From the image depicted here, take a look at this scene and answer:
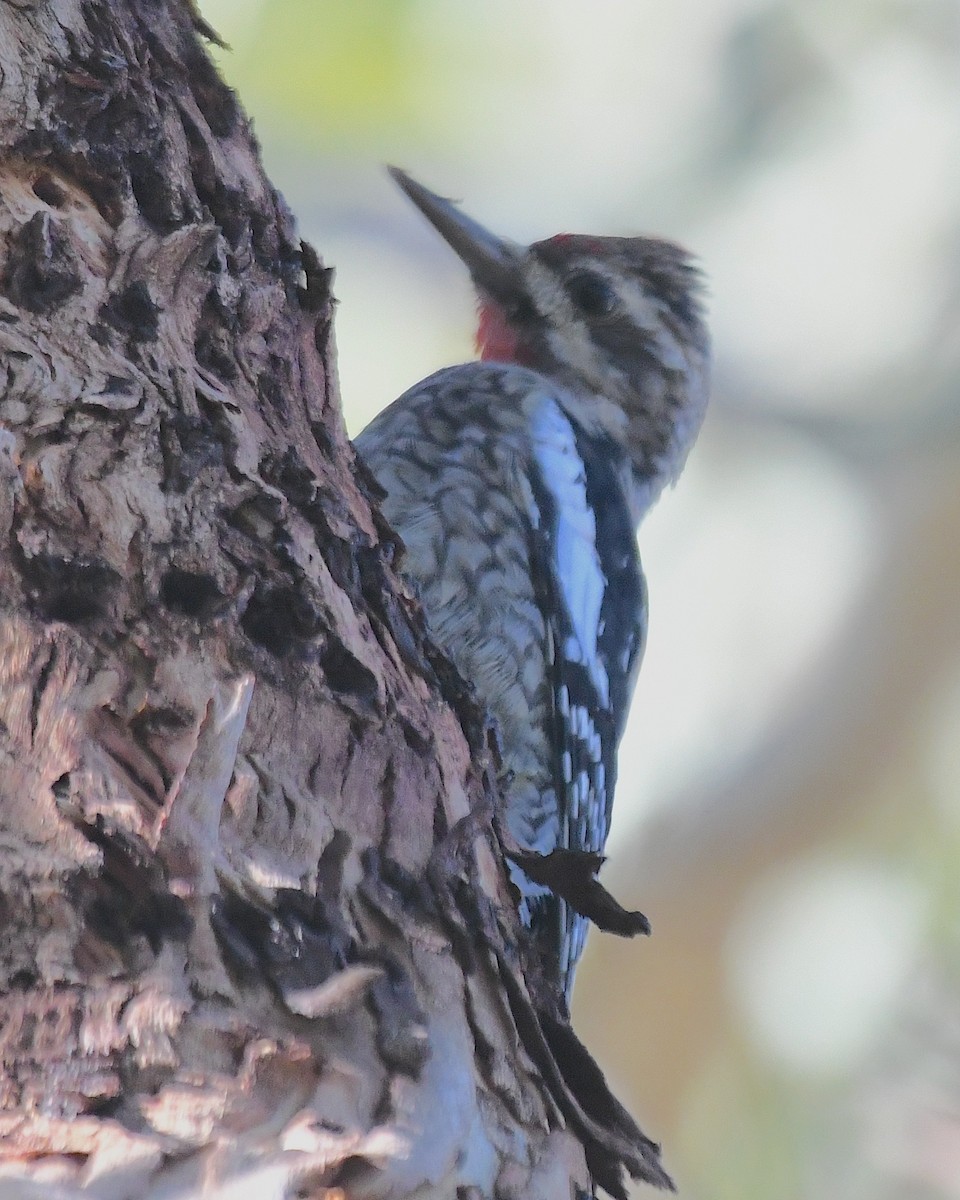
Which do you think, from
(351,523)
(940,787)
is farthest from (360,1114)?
(940,787)

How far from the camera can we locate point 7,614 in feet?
3.84

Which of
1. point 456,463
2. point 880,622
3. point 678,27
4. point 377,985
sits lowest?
point 377,985

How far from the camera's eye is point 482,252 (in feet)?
11.6

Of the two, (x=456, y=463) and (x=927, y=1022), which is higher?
(x=456, y=463)

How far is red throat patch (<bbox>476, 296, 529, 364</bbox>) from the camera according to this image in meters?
3.56

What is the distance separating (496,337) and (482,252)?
21 centimetres

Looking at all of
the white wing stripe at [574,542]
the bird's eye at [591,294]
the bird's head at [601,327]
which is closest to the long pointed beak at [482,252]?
the bird's head at [601,327]

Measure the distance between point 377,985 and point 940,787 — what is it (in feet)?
11.3

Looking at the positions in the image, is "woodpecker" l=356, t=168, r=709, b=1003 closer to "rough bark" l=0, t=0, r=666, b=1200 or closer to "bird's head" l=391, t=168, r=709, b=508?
"bird's head" l=391, t=168, r=709, b=508

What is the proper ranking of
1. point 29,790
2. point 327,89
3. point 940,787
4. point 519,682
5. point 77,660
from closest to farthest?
point 29,790 < point 77,660 < point 519,682 < point 327,89 < point 940,787

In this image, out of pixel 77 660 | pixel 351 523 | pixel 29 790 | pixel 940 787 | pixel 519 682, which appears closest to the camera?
pixel 29 790

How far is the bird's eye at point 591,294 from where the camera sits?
356 cm

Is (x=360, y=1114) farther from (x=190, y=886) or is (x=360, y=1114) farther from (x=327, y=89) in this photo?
(x=327, y=89)

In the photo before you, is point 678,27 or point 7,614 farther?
point 678,27
